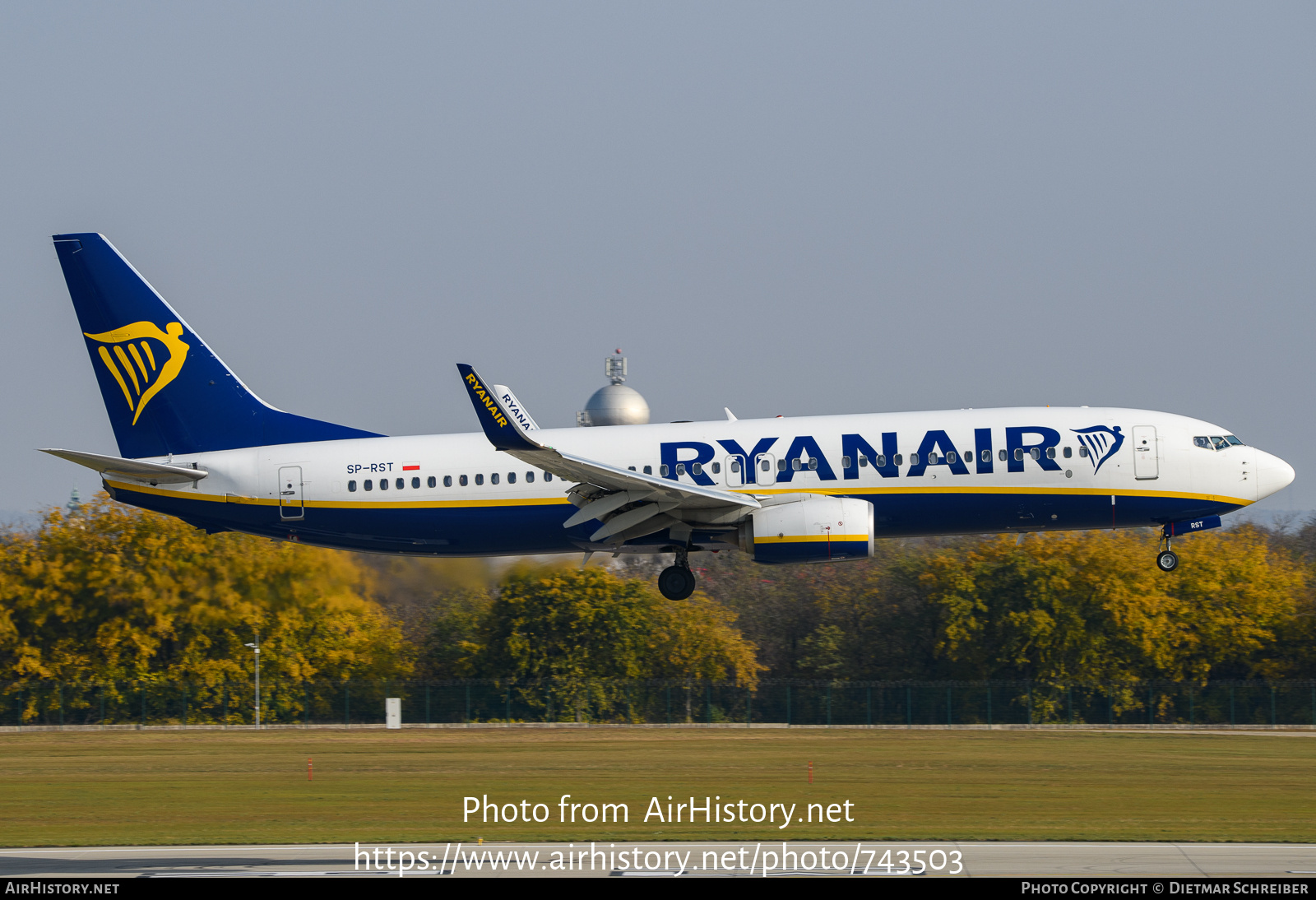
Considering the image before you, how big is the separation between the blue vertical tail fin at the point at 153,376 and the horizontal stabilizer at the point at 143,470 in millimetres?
1433

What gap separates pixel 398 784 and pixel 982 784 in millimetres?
18183

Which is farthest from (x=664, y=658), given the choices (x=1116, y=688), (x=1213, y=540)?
(x=1213, y=540)

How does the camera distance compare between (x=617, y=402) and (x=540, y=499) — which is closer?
(x=540, y=499)

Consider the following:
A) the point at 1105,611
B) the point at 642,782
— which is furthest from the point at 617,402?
the point at 642,782

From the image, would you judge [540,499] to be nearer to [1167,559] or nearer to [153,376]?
[153,376]

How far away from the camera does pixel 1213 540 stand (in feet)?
265

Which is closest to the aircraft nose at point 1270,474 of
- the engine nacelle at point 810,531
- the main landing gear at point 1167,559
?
the main landing gear at point 1167,559

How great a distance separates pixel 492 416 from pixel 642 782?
16.4 metres

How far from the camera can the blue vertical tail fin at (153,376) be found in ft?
131

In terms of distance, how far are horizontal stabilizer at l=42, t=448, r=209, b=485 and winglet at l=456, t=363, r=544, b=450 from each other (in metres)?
10.2

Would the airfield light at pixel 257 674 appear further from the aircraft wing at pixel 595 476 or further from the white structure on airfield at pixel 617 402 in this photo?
the white structure on airfield at pixel 617 402

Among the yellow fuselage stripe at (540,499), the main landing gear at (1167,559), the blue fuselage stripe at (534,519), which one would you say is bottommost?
the main landing gear at (1167,559)

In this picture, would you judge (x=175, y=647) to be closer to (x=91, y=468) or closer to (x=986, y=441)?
(x=91, y=468)

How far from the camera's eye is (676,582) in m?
37.8
